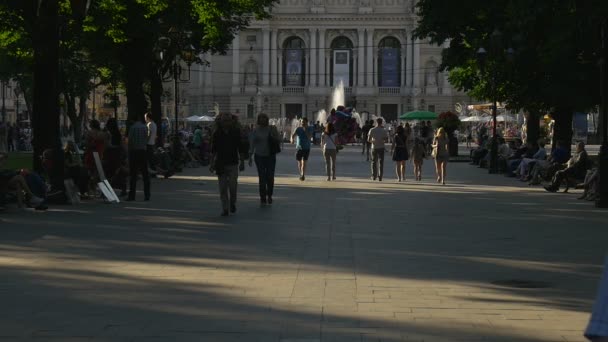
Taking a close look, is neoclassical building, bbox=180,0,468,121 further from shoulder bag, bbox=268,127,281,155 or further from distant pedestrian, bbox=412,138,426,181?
shoulder bag, bbox=268,127,281,155

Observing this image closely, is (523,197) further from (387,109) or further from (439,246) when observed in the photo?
(387,109)

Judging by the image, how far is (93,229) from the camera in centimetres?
1712

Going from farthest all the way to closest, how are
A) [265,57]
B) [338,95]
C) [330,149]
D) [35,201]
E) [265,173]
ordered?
1. [265,57]
2. [338,95]
3. [330,149]
4. [265,173]
5. [35,201]

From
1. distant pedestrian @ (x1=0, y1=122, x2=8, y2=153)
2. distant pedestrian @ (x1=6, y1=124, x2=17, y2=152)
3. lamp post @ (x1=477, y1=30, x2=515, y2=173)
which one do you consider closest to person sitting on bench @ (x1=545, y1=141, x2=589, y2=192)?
lamp post @ (x1=477, y1=30, x2=515, y2=173)

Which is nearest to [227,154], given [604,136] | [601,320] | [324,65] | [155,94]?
[604,136]

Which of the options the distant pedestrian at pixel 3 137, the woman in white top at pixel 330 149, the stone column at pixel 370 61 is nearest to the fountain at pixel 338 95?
the stone column at pixel 370 61

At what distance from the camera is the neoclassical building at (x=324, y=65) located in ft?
422

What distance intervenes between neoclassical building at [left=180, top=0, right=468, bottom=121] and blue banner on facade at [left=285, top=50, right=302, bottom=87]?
106mm

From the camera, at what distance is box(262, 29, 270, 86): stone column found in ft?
426

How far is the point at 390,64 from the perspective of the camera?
12950 cm

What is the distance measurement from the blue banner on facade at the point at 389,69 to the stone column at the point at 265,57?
12381 mm

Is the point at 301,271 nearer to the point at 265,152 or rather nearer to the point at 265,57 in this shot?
the point at 265,152

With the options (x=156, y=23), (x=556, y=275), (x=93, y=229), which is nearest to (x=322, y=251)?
(x=556, y=275)

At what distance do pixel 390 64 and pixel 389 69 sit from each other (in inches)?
25.0
